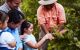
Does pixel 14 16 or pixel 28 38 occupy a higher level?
pixel 14 16

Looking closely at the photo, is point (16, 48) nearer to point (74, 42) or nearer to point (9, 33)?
point (9, 33)

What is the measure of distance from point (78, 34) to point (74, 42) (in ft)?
0.75

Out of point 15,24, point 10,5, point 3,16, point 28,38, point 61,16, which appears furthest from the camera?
point 61,16

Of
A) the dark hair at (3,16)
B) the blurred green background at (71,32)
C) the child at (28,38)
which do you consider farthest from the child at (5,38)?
the blurred green background at (71,32)

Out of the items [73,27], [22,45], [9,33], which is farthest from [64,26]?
[9,33]

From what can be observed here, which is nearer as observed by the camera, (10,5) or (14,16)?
(14,16)

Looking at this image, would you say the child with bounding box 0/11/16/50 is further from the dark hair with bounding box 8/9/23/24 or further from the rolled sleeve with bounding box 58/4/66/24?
the rolled sleeve with bounding box 58/4/66/24

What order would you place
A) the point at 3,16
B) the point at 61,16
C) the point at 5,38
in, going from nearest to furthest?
the point at 5,38 → the point at 3,16 → the point at 61,16

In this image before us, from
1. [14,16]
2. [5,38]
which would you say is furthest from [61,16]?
[5,38]

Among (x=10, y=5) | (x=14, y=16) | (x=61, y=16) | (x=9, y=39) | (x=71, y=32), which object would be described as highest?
(x=10, y=5)

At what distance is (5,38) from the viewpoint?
15.4ft

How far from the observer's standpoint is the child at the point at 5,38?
4695mm

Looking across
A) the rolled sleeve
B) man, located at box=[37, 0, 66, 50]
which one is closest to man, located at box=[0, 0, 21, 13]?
man, located at box=[37, 0, 66, 50]

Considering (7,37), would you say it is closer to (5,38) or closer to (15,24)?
(5,38)
